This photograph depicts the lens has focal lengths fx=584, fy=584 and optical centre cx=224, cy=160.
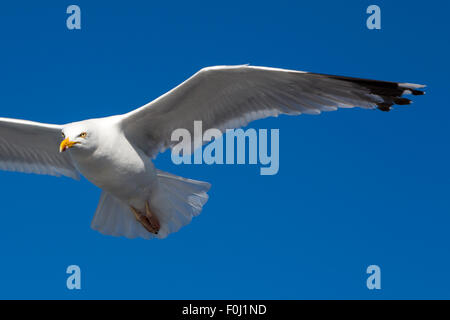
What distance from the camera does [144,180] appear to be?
450 cm

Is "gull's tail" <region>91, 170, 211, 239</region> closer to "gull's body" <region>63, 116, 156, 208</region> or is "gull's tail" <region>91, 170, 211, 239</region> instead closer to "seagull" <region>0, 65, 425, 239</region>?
"seagull" <region>0, 65, 425, 239</region>

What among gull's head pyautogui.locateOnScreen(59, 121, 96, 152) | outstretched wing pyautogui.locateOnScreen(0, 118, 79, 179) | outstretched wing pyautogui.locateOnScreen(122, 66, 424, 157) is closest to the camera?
gull's head pyautogui.locateOnScreen(59, 121, 96, 152)

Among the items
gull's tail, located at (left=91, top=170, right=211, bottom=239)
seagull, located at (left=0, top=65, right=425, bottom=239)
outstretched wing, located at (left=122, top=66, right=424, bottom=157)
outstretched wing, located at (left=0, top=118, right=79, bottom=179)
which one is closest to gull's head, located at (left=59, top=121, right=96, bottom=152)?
seagull, located at (left=0, top=65, right=425, bottom=239)

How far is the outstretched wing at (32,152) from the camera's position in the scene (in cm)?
475

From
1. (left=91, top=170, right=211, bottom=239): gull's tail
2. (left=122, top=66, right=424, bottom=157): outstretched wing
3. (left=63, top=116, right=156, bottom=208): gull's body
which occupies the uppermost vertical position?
(left=122, top=66, right=424, bottom=157): outstretched wing

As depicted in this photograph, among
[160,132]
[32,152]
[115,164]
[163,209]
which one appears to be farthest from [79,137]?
[32,152]

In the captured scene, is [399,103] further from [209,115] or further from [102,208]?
[102,208]

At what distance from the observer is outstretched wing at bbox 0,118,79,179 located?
4.75 m

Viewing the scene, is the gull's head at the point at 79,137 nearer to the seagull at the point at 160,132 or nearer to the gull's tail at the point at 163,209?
the seagull at the point at 160,132

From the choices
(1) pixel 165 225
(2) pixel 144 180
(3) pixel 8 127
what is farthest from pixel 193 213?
(3) pixel 8 127

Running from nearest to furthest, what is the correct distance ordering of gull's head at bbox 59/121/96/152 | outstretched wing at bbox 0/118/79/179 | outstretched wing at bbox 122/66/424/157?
gull's head at bbox 59/121/96/152
outstretched wing at bbox 122/66/424/157
outstretched wing at bbox 0/118/79/179

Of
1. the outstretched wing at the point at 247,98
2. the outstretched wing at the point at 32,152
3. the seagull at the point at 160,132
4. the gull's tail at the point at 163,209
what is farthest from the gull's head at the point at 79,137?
the gull's tail at the point at 163,209

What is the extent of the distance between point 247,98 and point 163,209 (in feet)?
3.89

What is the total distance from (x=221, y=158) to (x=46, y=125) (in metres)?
1.40
